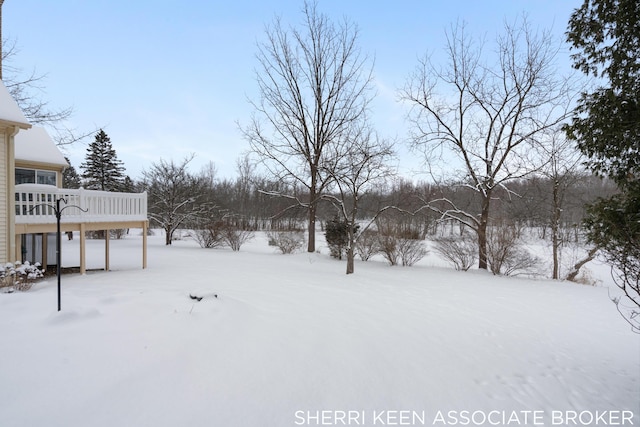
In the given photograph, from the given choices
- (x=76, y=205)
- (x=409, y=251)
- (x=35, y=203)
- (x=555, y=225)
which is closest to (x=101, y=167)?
(x=76, y=205)

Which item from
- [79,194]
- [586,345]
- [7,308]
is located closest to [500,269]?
[586,345]

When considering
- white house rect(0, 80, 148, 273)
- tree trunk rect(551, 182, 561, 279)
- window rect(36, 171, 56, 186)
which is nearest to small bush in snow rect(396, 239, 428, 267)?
tree trunk rect(551, 182, 561, 279)

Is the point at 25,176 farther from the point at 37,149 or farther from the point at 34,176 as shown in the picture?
the point at 37,149

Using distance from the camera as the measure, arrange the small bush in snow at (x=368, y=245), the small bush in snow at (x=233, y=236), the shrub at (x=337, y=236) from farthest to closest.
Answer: the small bush in snow at (x=233, y=236) → the shrub at (x=337, y=236) → the small bush in snow at (x=368, y=245)

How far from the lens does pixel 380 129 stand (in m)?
11.2

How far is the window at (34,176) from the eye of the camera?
1006cm

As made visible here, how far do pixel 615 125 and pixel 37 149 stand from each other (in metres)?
15.7

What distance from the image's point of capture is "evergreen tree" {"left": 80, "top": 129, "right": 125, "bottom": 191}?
25578 mm

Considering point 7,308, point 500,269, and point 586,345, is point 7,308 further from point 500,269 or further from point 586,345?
point 500,269

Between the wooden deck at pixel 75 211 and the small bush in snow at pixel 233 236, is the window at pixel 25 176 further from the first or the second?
the small bush in snow at pixel 233 236

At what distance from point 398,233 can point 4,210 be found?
452 inches

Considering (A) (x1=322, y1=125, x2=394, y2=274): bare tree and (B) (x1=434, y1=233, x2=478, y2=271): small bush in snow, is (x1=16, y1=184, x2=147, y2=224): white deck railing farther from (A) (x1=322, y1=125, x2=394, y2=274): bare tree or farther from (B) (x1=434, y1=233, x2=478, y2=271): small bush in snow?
(B) (x1=434, y1=233, x2=478, y2=271): small bush in snow

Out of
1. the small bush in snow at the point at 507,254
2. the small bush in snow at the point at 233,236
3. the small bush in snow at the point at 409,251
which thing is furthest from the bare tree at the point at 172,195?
the small bush in snow at the point at 507,254

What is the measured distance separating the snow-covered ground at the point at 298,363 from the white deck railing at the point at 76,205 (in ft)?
8.42
